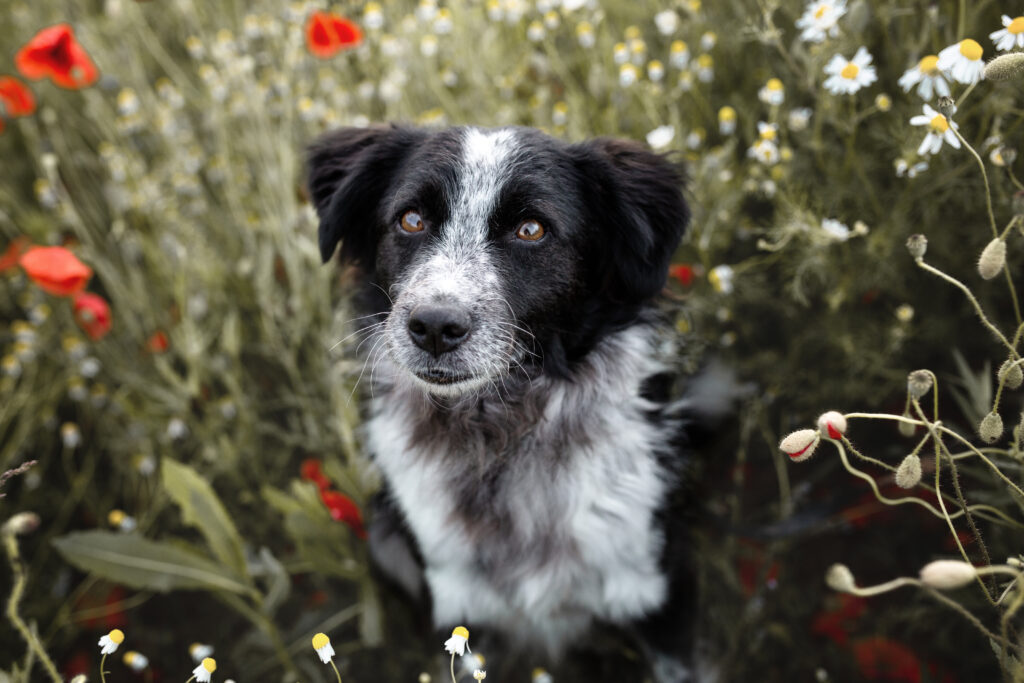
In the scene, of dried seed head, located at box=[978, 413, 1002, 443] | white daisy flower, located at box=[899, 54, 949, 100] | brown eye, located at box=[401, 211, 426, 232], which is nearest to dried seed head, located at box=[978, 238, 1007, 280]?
dried seed head, located at box=[978, 413, 1002, 443]

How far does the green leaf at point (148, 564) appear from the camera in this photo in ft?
7.36

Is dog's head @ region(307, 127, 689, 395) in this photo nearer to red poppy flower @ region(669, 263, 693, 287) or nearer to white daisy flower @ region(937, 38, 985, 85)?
red poppy flower @ region(669, 263, 693, 287)

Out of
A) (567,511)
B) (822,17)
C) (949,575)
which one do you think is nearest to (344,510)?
(567,511)

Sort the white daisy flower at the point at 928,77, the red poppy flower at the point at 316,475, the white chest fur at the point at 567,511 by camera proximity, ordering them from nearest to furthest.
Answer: the white daisy flower at the point at 928,77, the white chest fur at the point at 567,511, the red poppy flower at the point at 316,475

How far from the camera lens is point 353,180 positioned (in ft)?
6.86

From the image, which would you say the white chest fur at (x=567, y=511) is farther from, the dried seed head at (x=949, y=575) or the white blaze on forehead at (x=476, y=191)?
the dried seed head at (x=949, y=575)

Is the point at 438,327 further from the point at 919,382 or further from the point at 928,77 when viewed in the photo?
the point at 928,77

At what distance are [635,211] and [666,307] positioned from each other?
0.41 metres

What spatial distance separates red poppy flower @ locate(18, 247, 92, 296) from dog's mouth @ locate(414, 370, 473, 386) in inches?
51.2

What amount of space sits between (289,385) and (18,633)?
4.35ft

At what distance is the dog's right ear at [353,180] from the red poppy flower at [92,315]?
118 cm

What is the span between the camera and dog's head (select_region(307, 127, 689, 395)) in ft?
5.99

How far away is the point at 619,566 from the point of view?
6.81 feet

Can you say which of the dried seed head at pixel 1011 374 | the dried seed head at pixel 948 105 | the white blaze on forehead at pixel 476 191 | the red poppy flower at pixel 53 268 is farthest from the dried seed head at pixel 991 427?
the red poppy flower at pixel 53 268
